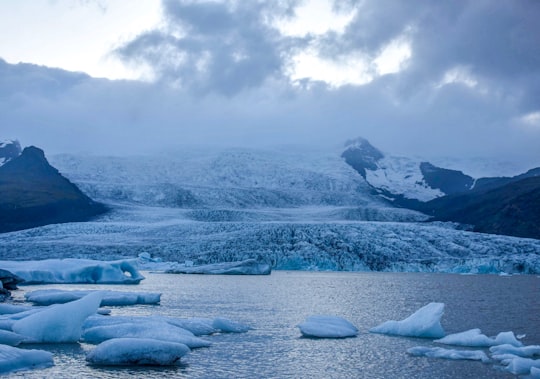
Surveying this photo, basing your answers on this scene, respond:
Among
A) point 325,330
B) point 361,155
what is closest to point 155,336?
point 325,330

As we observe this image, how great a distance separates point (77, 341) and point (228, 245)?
34763 millimetres

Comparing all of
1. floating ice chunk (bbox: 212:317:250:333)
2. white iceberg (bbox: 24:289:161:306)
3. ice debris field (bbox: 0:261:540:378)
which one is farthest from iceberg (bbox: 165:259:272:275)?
floating ice chunk (bbox: 212:317:250:333)

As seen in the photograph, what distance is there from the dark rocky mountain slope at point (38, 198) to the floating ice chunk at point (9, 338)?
59.1m

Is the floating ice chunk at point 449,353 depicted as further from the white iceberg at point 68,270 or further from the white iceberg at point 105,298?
the white iceberg at point 68,270

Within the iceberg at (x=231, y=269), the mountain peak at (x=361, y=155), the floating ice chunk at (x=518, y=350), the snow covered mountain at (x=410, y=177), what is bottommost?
the iceberg at (x=231, y=269)

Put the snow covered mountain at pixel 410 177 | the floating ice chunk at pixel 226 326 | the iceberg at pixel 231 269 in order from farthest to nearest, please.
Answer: the snow covered mountain at pixel 410 177, the iceberg at pixel 231 269, the floating ice chunk at pixel 226 326

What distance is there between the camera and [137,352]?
11.8 meters

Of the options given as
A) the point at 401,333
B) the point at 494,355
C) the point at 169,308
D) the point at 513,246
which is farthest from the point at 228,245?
the point at 494,355

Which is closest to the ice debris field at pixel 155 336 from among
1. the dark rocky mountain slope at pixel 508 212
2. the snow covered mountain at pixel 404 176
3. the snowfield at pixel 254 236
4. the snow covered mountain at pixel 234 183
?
the snowfield at pixel 254 236

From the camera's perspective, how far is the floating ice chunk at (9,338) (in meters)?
13.0

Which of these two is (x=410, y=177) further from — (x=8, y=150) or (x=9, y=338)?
(x=9, y=338)

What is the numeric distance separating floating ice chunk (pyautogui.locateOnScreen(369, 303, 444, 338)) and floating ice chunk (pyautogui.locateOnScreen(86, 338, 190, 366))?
23.0 ft

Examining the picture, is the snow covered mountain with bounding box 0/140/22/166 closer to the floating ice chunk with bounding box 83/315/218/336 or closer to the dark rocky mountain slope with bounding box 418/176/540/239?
the dark rocky mountain slope with bounding box 418/176/540/239

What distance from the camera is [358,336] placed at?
1664 cm
